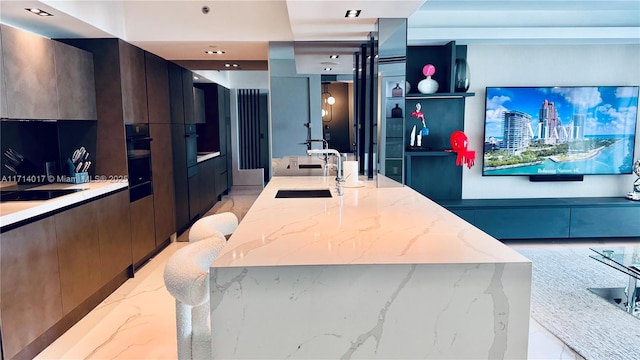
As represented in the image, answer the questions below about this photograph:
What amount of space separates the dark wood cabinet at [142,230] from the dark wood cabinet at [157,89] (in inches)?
33.7

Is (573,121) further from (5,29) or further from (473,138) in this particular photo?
(5,29)

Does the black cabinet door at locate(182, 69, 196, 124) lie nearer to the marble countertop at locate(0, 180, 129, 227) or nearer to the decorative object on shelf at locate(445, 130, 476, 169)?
the marble countertop at locate(0, 180, 129, 227)

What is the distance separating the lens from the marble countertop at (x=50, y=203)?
7.28 ft

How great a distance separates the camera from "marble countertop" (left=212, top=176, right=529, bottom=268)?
1.33 meters

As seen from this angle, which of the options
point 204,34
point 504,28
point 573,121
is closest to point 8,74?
point 204,34

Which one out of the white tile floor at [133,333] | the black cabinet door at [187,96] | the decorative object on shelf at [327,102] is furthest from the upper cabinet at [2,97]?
the black cabinet door at [187,96]

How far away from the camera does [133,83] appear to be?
12.1 ft

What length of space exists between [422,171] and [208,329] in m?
3.68

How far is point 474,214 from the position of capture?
14.6 feet

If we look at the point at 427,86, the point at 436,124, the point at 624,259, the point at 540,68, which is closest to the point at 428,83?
the point at 427,86

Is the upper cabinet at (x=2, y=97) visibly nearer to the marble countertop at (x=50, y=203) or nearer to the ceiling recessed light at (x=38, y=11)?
the ceiling recessed light at (x=38, y=11)

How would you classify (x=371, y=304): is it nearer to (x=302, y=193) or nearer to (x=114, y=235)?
(x=302, y=193)

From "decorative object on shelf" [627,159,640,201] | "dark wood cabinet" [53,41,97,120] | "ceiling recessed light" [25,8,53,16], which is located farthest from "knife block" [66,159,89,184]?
"decorative object on shelf" [627,159,640,201]

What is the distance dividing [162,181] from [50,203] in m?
1.86
